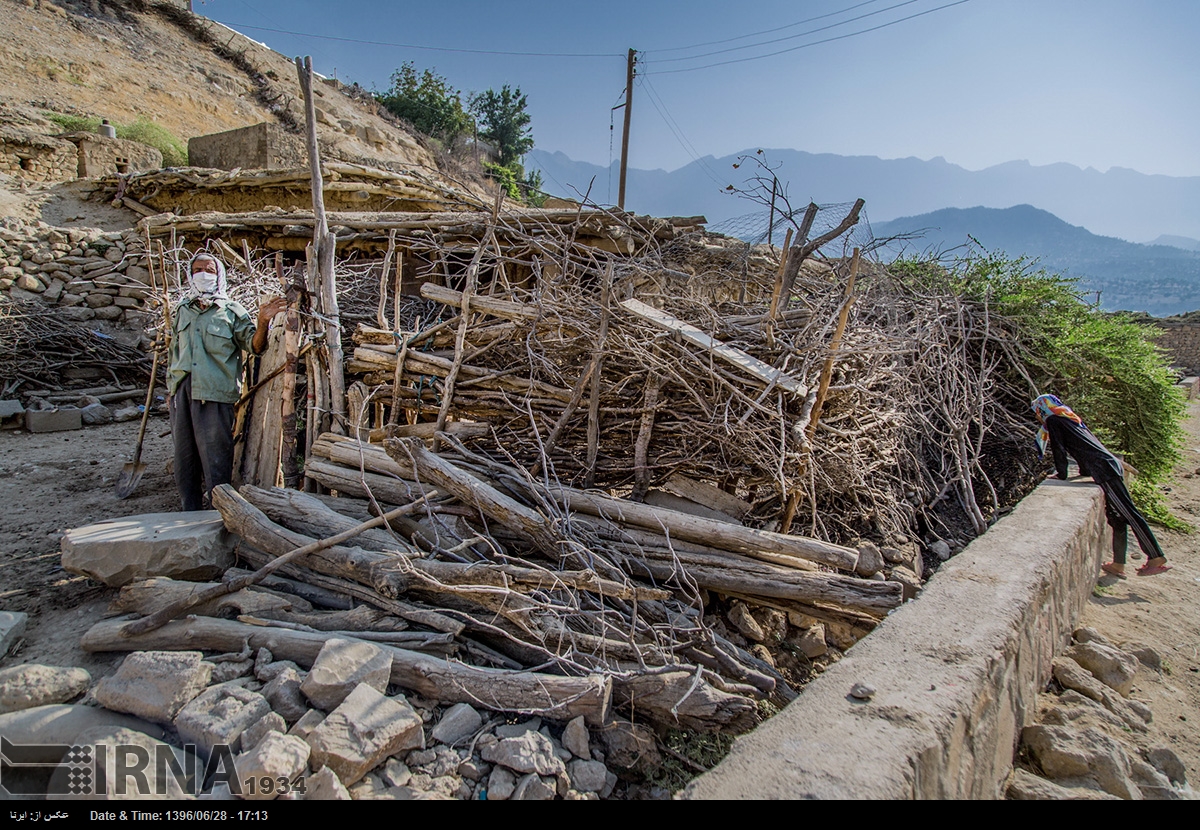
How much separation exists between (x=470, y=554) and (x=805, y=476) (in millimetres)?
1928

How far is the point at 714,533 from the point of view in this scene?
2855 mm

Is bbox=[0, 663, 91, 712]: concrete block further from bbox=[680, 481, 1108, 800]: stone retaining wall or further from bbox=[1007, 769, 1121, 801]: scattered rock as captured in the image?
bbox=[1007, 769, 1121, 801]: scattered rock

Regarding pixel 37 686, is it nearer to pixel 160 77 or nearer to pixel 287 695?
pixel 287 695

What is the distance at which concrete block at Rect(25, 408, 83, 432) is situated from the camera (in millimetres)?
6359

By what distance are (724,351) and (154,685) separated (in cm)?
311

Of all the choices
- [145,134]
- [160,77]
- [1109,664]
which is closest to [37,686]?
[1109,664]

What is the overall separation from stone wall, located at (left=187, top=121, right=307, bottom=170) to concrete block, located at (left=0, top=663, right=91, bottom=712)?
10745mm

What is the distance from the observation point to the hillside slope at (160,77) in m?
16.1

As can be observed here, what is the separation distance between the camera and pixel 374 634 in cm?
228

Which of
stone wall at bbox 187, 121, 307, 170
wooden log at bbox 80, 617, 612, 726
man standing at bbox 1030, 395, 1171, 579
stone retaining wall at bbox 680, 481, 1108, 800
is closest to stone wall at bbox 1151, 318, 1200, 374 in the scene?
man standing at bbox 1030, 395, 1171, 579

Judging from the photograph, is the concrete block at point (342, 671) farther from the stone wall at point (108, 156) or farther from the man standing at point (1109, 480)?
the stone wall at point (108, 156)

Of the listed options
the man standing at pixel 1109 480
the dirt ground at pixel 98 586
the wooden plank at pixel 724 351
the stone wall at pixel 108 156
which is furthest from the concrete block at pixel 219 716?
the stone wall at pixel 108 156
